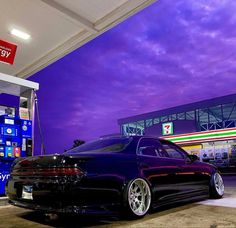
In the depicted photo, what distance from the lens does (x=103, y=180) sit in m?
3.92

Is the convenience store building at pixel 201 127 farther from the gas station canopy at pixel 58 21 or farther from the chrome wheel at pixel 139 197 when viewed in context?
the chrome wheel at pixel 139 197

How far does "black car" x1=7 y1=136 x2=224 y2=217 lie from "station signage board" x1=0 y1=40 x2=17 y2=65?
4.91m

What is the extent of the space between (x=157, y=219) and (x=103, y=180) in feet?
3.19

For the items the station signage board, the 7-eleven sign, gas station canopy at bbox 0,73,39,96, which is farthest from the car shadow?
the 7-eleven sign

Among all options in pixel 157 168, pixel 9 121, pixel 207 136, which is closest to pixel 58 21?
pixel 9 121

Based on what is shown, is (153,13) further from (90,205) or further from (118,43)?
(90,205)

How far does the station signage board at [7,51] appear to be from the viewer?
8.77 metres

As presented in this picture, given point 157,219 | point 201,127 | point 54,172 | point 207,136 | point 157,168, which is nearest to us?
point 54,172

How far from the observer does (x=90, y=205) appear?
3.74 m

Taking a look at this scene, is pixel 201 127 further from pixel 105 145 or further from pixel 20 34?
pixel 105 145

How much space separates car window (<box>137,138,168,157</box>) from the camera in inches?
191

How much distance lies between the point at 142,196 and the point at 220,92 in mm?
66574

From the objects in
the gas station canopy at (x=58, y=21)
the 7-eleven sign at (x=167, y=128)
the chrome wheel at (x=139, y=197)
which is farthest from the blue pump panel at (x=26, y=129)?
the 7-eleven sign at (x=167, y=128)

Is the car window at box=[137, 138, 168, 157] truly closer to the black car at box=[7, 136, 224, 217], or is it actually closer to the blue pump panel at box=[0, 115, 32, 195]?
the black car at box=[7, 136, 224, 217]
